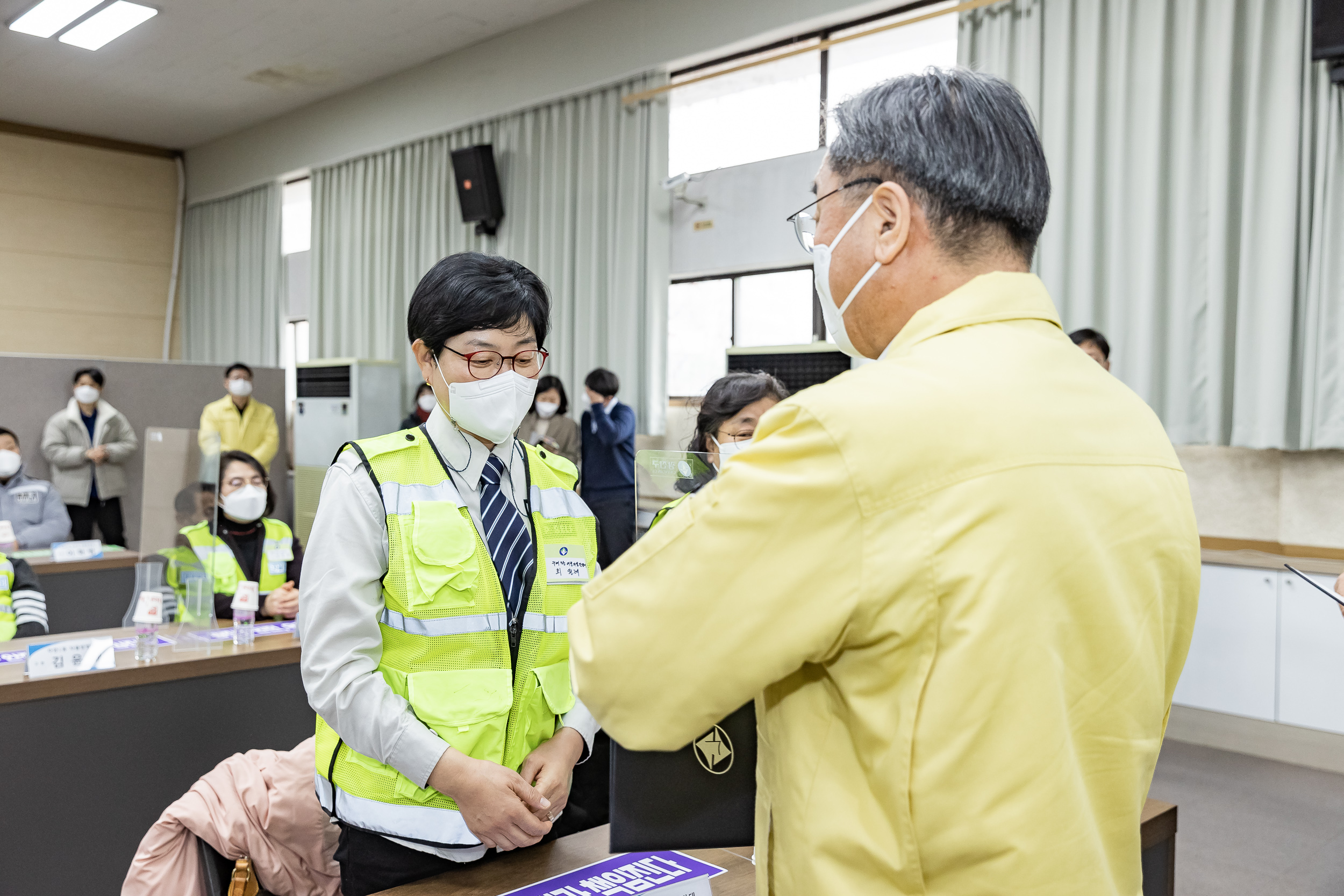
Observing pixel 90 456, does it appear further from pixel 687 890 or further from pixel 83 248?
pixel 687 890

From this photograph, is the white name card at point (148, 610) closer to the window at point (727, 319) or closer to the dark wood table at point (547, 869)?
the dark wood table at point (547, 869)

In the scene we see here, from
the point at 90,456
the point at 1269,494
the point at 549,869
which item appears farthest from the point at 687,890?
the point at 90,456

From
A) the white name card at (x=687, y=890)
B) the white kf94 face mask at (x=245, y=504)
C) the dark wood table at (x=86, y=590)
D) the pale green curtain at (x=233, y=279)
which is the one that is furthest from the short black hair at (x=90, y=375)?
the white name card at (x=687, y=890)

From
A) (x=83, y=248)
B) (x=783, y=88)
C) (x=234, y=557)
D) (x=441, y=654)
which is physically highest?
(x=783, y=88)

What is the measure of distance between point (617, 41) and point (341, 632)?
6.03 metres

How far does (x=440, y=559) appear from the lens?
1272 millimetres

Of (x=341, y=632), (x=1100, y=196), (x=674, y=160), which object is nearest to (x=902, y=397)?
(x=341, y=632)

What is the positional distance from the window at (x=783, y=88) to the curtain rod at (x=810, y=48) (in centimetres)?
3

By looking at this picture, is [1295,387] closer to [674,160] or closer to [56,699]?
[674,160]

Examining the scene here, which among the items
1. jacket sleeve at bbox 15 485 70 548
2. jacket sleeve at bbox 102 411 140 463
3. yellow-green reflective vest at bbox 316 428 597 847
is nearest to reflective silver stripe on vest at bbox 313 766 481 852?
yellow-green reflective vest at bbox 316 428 597 847

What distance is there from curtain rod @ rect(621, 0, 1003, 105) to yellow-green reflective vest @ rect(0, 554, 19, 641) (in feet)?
14.2

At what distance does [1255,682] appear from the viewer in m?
3.79

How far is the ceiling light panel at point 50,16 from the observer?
675 centimetres

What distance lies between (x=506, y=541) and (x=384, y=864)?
433 millimetres
